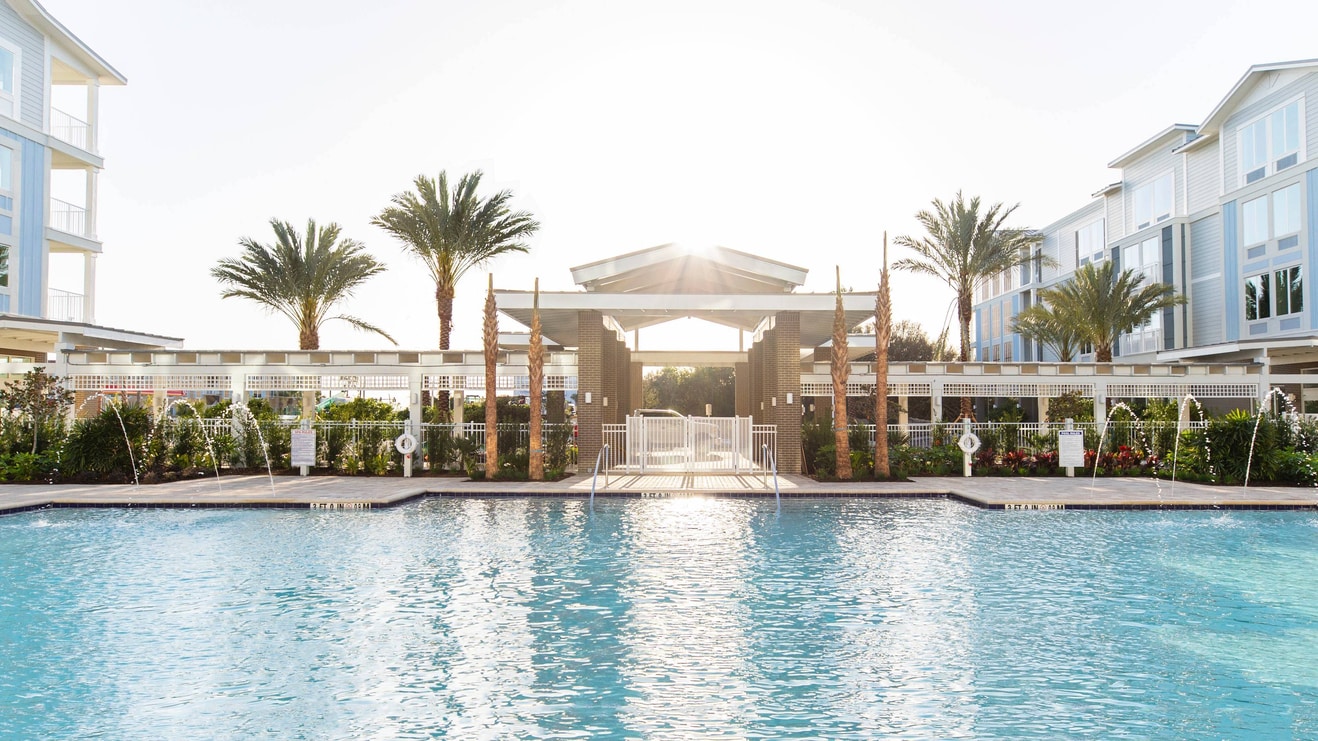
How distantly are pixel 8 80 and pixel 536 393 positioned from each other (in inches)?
741

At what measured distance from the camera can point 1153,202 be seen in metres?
34.5

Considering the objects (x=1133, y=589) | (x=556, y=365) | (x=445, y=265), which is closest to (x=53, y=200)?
(x=445, y=265)

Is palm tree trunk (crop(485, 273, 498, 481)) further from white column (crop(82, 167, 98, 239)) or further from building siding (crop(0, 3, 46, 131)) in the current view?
building siding (crop(0, 3, 46, 131))

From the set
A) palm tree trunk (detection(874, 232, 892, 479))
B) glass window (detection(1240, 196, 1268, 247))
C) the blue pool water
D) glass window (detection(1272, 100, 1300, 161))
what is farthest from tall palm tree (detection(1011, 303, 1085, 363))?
the blue pool water

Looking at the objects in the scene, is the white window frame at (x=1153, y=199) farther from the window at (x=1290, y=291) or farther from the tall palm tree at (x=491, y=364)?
the tall palm tree at (x=491, y=364)

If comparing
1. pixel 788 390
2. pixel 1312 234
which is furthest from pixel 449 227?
pixel 1312 234

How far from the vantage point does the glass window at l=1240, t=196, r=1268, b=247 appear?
1098 inches

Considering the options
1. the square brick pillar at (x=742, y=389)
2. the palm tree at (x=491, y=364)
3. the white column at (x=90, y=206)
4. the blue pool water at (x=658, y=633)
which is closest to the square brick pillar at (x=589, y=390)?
the palm tree at (x=491, y=364)

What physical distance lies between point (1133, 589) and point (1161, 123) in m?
30.9

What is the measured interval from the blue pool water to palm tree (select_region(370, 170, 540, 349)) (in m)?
14.5

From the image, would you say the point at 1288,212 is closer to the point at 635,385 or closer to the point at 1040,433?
the point at 1040,433

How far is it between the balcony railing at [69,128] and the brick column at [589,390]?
A: 60.9 ft

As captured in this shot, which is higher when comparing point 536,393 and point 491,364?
point 491,364

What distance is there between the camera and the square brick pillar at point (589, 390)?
20812mm
